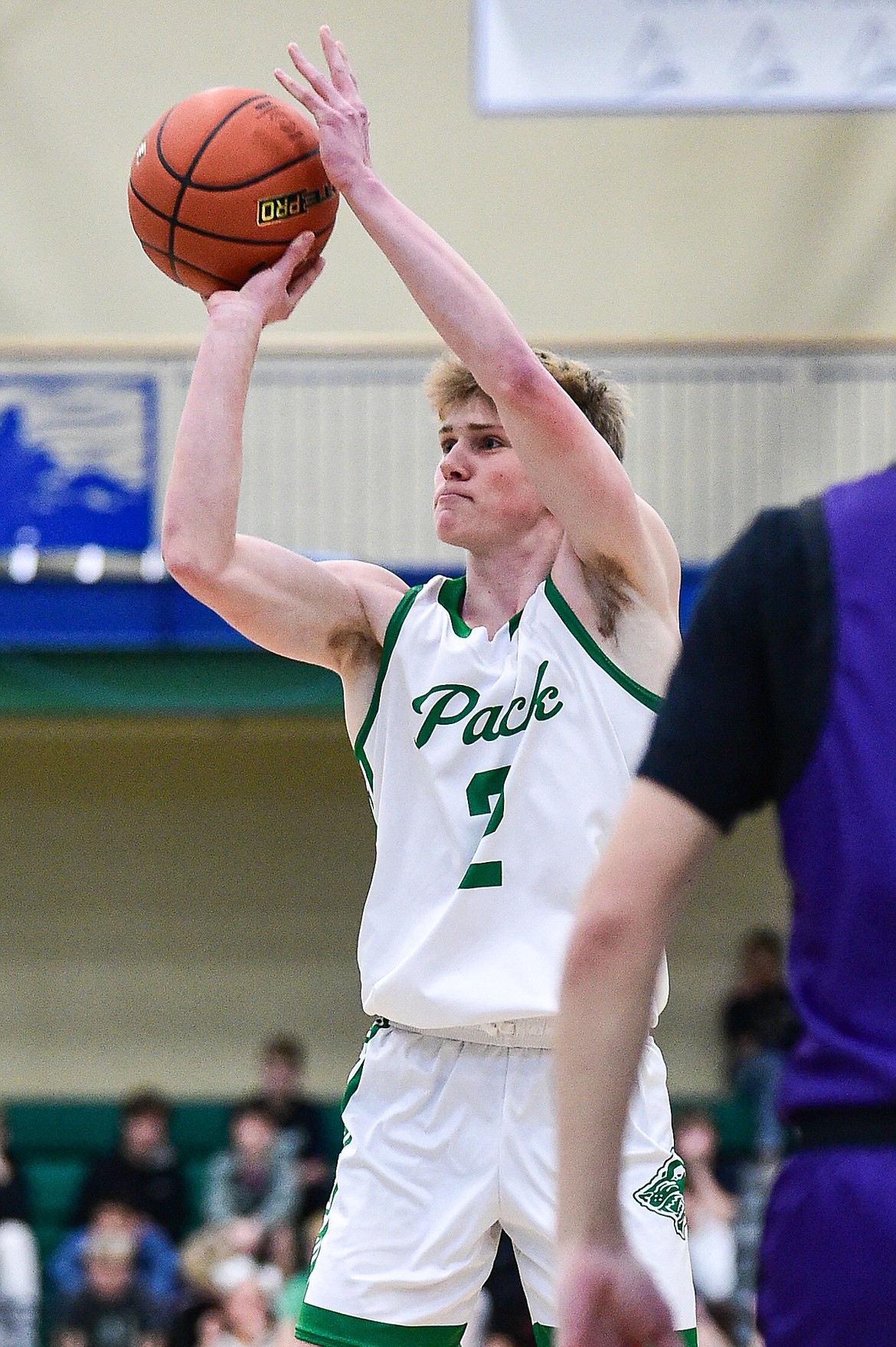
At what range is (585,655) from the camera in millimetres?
3418

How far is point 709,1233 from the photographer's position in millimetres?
8492

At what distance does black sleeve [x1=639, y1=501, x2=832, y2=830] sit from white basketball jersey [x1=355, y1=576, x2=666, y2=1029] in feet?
5.13

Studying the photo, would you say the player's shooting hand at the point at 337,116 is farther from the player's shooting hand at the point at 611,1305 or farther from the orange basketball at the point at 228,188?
the player's shooting hand at the point at 611,1305

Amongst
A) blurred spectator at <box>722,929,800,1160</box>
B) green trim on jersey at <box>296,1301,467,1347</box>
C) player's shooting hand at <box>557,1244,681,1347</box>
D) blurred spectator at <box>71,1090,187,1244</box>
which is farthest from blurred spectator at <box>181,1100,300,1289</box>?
player's shooting hand at <box>557,1244,681,1347</box>

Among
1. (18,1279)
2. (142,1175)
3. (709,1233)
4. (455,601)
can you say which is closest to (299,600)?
(455,601)

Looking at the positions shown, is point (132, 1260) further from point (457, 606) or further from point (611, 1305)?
point (611, 1305)

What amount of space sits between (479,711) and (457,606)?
292mm

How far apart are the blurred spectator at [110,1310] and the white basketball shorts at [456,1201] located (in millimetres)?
5449

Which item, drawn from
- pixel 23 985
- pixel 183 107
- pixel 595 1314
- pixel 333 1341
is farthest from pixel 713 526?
pixel 595 1314

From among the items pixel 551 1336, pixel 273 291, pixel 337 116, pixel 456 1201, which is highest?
pixel 337 116

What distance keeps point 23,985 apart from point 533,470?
998cm

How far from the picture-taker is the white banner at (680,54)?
9344 mm

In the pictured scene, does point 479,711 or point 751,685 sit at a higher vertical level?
point 751,685

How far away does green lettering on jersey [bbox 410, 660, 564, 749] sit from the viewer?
339 cm
